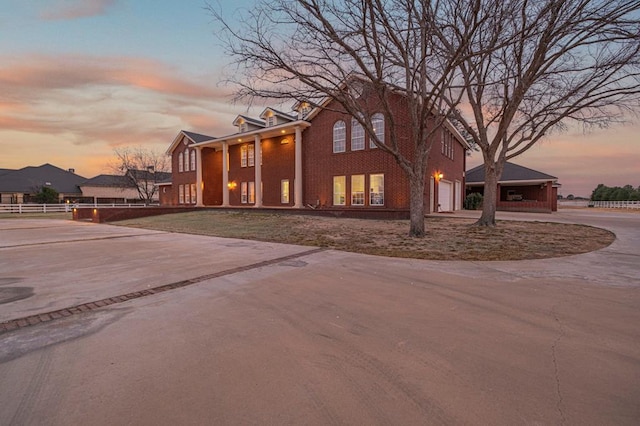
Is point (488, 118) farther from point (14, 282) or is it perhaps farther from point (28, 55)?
point (28, 55)

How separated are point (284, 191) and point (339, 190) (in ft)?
17.2

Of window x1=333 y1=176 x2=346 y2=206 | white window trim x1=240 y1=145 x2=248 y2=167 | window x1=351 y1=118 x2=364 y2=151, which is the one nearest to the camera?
window x1=351 y1=118 x2=364 y2=151

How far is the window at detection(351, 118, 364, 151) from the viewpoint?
19.6 metres

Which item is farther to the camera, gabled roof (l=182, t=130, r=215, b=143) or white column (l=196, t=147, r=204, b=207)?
gabled roof (l=182, t=130, r=215, b=143)

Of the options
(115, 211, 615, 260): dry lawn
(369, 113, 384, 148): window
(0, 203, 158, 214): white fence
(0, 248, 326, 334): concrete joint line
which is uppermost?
(369, 113, 384, 148): window

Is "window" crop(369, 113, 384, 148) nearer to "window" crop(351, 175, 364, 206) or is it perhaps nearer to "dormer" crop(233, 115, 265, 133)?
"window" crop(351, 175, 364, 206)

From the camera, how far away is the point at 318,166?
21.8m

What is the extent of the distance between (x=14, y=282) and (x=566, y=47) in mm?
16708

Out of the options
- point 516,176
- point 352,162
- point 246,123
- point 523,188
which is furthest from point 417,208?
point 523,188

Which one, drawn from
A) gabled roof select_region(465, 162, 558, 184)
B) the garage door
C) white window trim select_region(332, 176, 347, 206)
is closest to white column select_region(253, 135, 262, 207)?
white window trim select_region(332, 176, 347, 206)

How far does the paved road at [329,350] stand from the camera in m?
2.04

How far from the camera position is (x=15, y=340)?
10.3ft

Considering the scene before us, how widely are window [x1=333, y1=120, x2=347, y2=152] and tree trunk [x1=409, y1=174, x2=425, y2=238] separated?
9.93m

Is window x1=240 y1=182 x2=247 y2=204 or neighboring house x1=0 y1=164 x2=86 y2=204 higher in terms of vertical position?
neighboring house x1=0 y1=164 x2=86 y2=204
